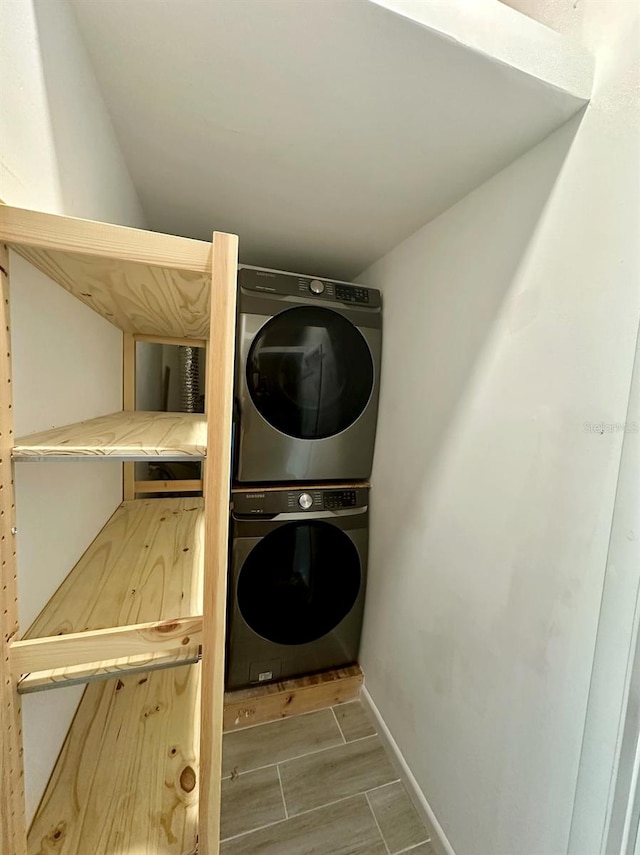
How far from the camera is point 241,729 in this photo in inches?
58.4

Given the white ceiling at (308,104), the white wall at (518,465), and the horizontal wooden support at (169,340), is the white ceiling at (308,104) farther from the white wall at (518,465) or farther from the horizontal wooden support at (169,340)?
the horizontal wooden support at (169,340)

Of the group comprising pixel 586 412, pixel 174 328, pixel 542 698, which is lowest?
pixel 542 698

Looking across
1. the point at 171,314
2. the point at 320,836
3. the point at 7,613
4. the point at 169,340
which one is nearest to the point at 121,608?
the point at 7,613

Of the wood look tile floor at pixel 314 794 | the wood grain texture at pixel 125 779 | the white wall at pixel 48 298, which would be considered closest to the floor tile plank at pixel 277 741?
the wood look tile floor at pixel 314 794

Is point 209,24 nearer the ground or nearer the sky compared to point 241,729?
nearer the sky

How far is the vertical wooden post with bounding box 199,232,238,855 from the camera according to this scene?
0.54m

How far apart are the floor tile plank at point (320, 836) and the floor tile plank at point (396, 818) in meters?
0.03

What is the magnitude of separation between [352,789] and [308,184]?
2043 millimetres

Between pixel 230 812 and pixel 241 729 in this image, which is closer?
pixel 230 812

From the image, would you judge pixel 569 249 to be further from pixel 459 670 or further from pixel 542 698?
pixel 459 670

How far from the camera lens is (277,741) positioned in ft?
4.70

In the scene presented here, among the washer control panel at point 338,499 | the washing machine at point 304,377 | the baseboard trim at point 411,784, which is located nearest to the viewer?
the baseboard trim at point 411,784

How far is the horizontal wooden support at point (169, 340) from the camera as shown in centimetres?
131

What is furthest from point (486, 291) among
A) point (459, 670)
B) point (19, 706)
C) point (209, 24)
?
point (19, 706)
